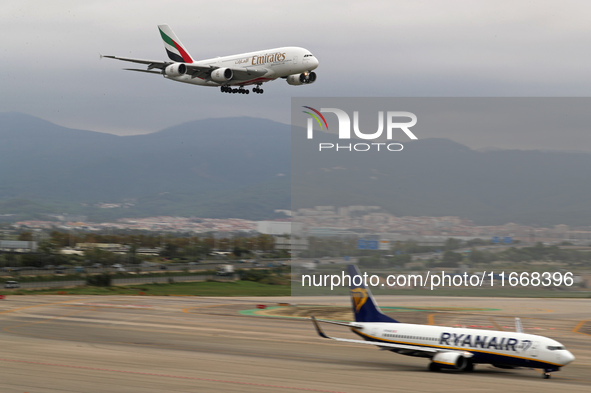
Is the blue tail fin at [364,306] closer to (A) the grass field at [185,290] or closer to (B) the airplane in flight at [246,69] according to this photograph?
(B) the airplane in flight at [246,69]

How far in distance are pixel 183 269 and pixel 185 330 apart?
7987 cm

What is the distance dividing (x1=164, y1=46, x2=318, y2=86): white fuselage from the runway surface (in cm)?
2580

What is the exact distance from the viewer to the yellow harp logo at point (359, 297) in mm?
49656

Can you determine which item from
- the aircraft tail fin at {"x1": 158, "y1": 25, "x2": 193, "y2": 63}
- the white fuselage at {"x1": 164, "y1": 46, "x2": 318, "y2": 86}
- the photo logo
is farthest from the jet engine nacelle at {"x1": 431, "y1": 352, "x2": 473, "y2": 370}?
the photo logo

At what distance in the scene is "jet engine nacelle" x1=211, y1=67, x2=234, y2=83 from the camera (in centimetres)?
7353

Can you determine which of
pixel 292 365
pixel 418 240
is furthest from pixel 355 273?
pixel 418 240

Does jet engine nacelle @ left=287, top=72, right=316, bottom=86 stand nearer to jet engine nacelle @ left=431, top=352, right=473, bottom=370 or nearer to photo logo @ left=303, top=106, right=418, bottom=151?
photo logo @ left=303, top=106, right=418, bottom=151

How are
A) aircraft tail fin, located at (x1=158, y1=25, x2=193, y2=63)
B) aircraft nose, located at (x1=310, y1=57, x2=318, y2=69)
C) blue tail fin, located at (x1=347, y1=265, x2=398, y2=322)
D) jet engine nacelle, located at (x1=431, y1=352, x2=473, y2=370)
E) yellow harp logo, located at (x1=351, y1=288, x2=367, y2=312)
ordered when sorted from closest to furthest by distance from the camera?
1. jet engine nacelle, located at (x1=431, y1=352, x2=473, y2=370)
2. blue tail fin, located at (x1=347, y1=265, x2=398, y2=322)
3. yellow harp logo, located at (x1=351, y1=288, x2=367, y2=312)
4. aircraft nose, located at (x1=310, y1=57, x2=318, y2=69)
5. aircraft tail fin, located at (x1=158, y1=25, x2=193, y2=63)

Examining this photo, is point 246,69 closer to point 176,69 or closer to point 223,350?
point 176,69

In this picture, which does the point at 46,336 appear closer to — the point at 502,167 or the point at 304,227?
the point at 304,227

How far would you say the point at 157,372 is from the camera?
45.1 meters

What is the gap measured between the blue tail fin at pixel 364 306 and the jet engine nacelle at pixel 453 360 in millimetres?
4702

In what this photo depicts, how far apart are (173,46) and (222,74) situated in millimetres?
16092

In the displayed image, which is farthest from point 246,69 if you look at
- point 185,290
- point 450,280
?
point 450,280
